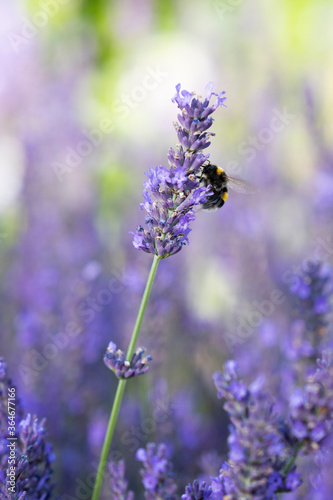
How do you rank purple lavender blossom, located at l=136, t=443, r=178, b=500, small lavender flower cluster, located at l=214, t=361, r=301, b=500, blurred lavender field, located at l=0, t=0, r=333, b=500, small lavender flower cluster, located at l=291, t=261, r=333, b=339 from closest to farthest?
small lavender flower cluster, located at l=214, t=361, r=301, b=500, purple lavender blossom, located at l=136, t=443, r=178, b=500, small lavender flower cluster, located at l=291, t=261, r=333, b=339, blurred lavender field, located at l=0, t=0, r=333, b=500

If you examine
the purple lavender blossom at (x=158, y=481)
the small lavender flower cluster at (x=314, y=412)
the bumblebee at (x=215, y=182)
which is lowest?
the purple lavender blossom at (x=158, y=481)

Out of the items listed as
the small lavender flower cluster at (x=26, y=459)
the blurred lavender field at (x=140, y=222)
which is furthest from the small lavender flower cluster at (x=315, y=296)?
the small lavender flower cluster at (x=26, y=459)

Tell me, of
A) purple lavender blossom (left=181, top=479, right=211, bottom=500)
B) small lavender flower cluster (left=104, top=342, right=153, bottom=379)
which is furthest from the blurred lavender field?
purple lavender blossom (left=181, top=479, right=211, bottom=500)

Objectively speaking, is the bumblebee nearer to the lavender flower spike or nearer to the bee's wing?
the bee's wing

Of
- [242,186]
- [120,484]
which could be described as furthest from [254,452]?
[242,186]

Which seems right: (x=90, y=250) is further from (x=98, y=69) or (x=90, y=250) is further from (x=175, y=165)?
(x=98, y=69)

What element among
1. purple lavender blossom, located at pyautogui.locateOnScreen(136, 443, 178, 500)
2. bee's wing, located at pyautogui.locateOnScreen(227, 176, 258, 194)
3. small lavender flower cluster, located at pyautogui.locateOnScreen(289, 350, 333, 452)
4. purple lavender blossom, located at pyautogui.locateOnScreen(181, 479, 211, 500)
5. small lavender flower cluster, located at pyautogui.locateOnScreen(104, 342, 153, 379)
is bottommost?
purple lavender blossom, located at pyautogui.locateOnScreen(181, 479, 211, 500)

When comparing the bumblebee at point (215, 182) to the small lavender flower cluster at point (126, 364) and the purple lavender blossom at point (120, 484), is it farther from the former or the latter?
the purple lavender blossom at point (120, 484)
